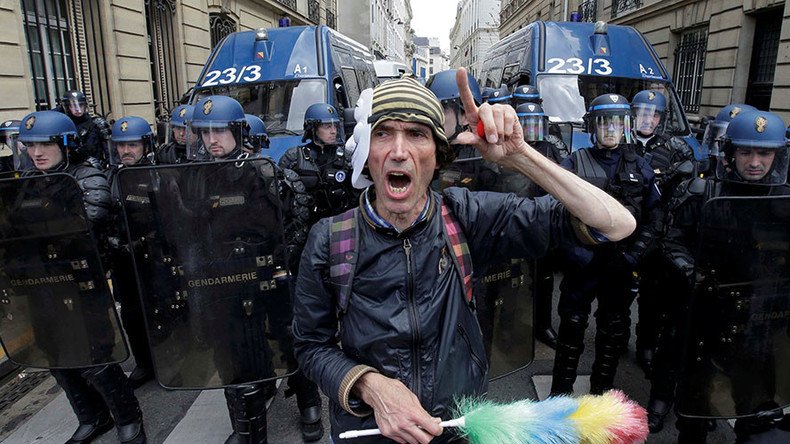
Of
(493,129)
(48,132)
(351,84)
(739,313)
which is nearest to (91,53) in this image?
(351,84)

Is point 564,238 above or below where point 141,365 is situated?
above

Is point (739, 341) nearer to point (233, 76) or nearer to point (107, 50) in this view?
point (233, 76)

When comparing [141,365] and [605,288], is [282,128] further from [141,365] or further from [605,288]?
[605,288]

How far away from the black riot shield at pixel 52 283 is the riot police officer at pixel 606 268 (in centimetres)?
276

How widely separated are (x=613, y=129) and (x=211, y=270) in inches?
108

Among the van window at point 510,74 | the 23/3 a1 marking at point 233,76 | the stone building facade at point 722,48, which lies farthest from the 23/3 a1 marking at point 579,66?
the 23/3 a1 marking at point 233,76

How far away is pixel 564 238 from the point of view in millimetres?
1534

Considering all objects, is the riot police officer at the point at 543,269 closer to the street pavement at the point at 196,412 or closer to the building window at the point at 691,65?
the street pavement at the point at 196,412

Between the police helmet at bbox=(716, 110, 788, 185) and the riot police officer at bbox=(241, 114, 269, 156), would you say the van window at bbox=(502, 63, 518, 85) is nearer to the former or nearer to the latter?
the riot police officer at bbox=(241, 114, 269, 156)

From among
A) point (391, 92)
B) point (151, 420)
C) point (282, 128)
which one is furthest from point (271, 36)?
point (391, 92)

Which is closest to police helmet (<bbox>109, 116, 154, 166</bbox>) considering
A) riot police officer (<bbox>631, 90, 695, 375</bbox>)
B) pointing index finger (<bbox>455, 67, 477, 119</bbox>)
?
pointing index finger (<bbox>455, 67, 477, 119</bbox>)

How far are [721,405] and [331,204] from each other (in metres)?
3.24

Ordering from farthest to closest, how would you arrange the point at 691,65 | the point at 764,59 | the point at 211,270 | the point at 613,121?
the point at 691,65 < the point at 764,59 < the point at 613,121 < the point at 211,270

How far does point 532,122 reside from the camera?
459cm
